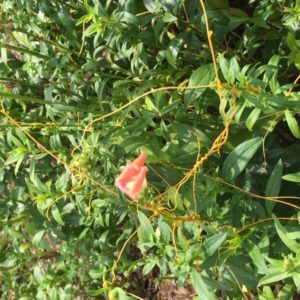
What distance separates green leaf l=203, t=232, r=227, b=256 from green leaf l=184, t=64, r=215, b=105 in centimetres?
49

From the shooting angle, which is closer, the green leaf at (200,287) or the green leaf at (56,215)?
the green leaf at (200,287)

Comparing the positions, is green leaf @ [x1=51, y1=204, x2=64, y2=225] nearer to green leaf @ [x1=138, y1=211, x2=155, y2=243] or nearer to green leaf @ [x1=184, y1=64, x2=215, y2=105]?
green leaf @ [x1=138, y1=211, x2=155, y2=243]

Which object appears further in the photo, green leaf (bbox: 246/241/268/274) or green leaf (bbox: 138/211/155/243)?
green leaf (bbox: 138/211/155/243)

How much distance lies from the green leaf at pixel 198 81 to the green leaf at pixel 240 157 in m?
0.26

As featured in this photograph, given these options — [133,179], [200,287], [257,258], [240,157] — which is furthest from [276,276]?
[133,179]

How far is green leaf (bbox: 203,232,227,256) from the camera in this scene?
5.29 feet

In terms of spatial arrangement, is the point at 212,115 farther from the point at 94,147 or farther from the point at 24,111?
the point at 24,111

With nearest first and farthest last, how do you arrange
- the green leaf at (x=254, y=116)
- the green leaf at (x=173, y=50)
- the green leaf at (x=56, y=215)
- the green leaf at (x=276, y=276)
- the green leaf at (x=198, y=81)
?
the green leaf at (x=276, y=276)
the green leaf at (x=254, y=116)
the green leaf at (x=198, y=81)
the green leaf at (x=173, y=50)
the green leaf at (x=56, y=215)

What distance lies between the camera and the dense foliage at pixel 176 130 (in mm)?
1687

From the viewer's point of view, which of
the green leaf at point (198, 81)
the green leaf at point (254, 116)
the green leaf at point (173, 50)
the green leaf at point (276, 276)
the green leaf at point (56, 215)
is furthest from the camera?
the green leaf at point (56, 215)

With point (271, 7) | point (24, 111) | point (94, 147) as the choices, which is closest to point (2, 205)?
point (24, 111)

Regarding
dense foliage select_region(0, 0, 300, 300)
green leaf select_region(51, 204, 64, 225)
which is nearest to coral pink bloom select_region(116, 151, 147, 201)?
dense foliage select_region(0, 0, 300, 300)

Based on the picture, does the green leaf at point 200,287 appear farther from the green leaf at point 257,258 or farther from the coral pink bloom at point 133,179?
the coral pink bloom at point 133,179

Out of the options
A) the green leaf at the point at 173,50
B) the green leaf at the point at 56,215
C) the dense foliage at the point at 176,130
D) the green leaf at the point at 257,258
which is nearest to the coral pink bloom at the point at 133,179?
the dense foliage at the point at 176,130
